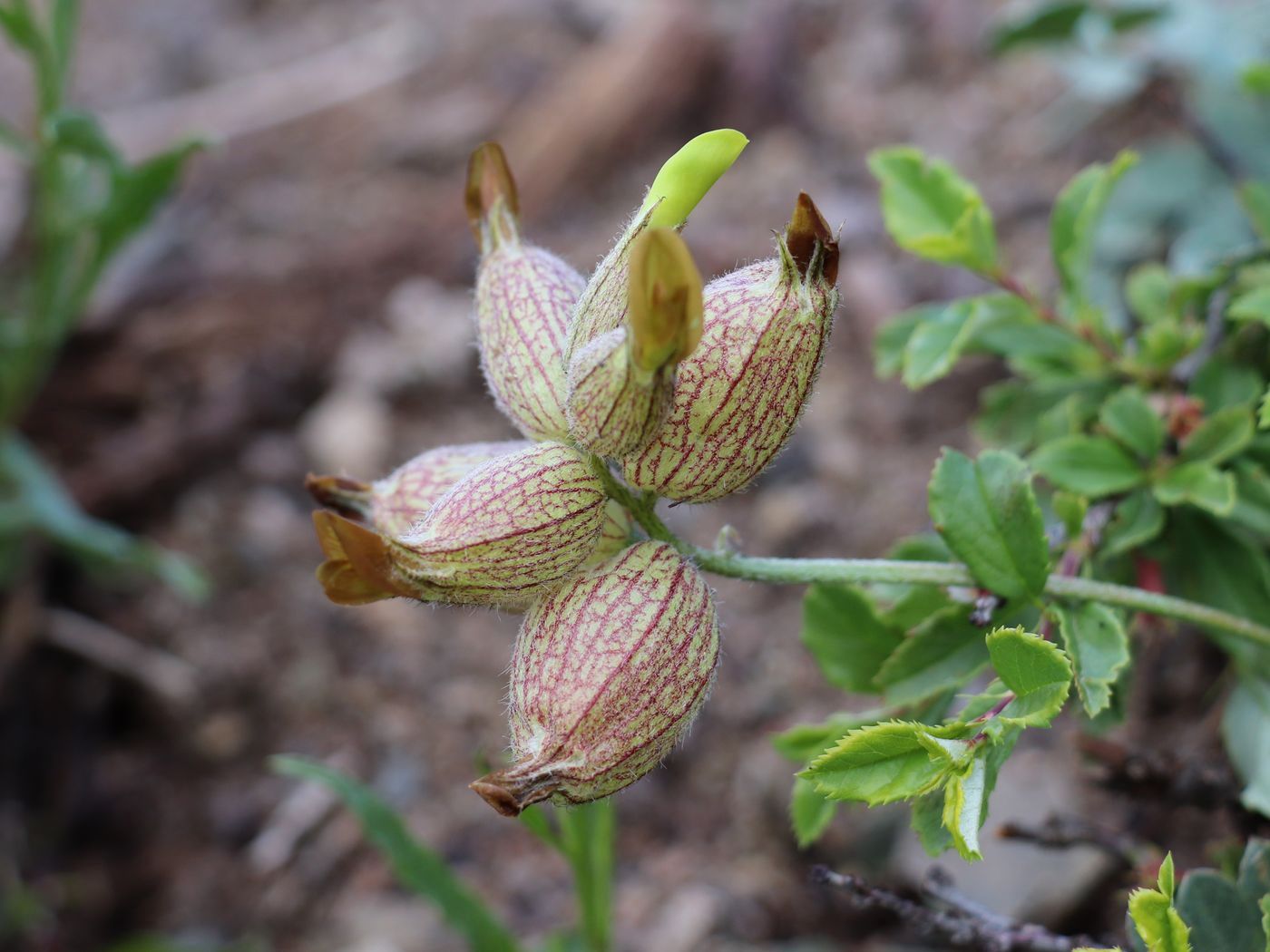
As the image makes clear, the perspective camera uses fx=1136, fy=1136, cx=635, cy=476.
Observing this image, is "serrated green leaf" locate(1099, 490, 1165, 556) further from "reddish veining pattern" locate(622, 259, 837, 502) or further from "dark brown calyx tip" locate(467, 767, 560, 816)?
"dark brown calyx tip" locate(467, 767, 560, 816)

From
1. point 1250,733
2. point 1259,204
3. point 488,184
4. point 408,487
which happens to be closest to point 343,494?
point 408,487

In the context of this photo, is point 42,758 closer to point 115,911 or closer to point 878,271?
point 115,911

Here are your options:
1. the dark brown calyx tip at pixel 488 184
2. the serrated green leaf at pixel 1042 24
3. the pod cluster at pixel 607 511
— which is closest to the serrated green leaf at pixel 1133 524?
the pod cluster at pixel 607 511

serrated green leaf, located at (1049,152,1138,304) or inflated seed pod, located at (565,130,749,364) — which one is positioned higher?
inflated seed pod, located at (565,130,749,364)

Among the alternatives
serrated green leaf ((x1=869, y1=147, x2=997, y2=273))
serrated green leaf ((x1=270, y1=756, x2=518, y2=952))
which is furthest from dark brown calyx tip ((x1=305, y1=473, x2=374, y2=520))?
serrated green leaf ((x1=869, y1=147, x2=997, y2=273))

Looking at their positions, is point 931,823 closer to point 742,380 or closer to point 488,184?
point 742,380

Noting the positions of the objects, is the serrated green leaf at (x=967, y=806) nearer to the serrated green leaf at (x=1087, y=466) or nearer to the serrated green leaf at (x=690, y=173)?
the serrated green leaf at (x=1087, y=466)
